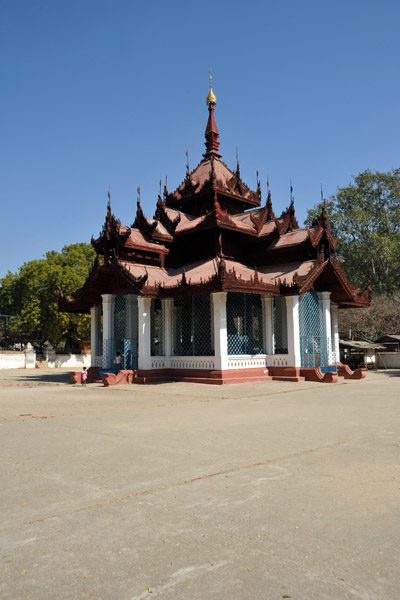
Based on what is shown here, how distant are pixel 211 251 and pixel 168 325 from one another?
14.3 feet

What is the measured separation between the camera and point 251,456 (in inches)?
257

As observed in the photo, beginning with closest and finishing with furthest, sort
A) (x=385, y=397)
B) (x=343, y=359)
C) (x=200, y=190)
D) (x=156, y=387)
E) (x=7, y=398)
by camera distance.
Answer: (x=385, y=397) < (x=7, y=398) < (x=156, y=387) < (x=200, y=190) < (x=343, y=359)

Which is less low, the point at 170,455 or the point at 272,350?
the point at 272,350

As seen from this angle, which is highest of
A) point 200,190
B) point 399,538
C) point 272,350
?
point 200,190

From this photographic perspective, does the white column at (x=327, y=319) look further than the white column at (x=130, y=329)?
Yes

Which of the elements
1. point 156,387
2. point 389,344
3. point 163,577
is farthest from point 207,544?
point 389,344

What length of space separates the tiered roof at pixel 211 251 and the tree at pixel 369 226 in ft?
75.1

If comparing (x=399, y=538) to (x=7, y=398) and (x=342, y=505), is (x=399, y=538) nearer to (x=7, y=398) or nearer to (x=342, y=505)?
(x=342, y=505)

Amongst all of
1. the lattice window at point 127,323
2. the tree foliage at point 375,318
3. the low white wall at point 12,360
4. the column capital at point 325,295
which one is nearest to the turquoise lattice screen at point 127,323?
the lattice window at point 127,323

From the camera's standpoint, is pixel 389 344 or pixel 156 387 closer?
pixel 156 387

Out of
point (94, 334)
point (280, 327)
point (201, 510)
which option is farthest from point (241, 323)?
point (201, 510)

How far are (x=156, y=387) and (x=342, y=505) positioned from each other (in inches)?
556

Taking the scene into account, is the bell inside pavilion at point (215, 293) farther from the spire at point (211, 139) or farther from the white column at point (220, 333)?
the spire at point (211, 139)

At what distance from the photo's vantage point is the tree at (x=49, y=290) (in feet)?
145
